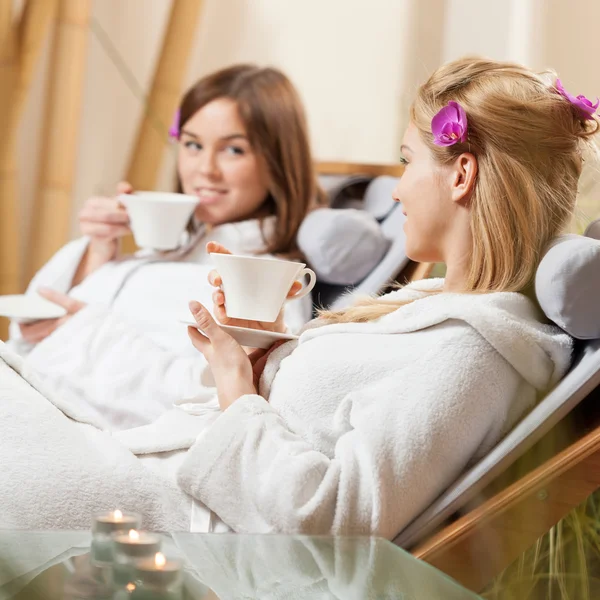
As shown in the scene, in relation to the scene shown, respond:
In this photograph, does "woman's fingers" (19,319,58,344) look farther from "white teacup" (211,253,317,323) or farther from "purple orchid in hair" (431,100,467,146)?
"purple orchid in hair" (431,100,467,146)

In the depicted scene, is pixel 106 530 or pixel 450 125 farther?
pixel 450 125

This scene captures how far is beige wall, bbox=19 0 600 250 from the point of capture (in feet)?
10.1

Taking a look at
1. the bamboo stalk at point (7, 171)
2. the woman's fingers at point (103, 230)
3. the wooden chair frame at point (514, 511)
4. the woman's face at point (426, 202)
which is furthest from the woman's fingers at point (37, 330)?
the wooden chair frame at point (514, 511)

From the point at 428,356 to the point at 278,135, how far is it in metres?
1.31

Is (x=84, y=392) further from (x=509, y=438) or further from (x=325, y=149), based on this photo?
(x=325, y=149)

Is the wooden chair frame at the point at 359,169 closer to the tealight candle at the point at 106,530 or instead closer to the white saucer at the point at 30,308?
the white saucer at the point at 30,308

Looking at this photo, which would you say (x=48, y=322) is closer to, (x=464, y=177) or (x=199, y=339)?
(x=199, y=339)

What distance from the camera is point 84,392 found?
1707mm

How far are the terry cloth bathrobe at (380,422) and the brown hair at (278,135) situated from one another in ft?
3.64

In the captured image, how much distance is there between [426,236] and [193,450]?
1.42 feet

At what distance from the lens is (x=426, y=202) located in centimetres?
121

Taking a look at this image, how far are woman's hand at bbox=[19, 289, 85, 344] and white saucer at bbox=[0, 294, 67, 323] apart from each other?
0.04 m

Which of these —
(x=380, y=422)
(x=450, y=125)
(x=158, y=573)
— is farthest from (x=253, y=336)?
(x=158, y=573)

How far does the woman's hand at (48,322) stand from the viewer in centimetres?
206
